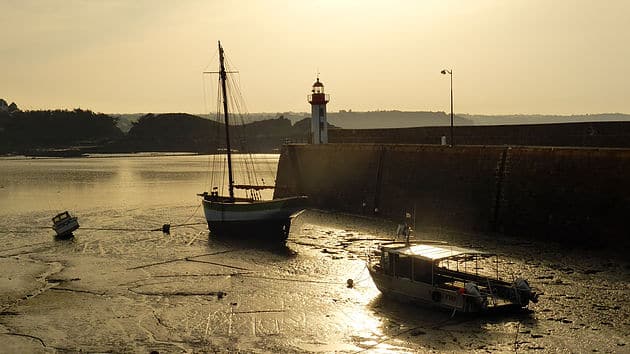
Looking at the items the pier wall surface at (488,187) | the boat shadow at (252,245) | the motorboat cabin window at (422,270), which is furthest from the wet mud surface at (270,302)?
the pier wall surface at (488,187)

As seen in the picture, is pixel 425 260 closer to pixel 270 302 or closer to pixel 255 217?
pixel 270 302

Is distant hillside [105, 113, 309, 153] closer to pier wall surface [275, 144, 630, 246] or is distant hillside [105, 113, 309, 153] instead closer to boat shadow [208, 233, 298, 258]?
pier wall surface [275, 144, 630, 246]

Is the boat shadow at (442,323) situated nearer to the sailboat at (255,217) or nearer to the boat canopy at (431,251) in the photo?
the boat canopy at (431,251)

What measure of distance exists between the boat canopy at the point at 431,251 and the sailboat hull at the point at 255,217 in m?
12.1

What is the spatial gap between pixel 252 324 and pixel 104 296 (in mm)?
6620

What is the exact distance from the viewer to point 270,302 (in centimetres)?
2120

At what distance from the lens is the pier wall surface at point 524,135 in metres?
33.3

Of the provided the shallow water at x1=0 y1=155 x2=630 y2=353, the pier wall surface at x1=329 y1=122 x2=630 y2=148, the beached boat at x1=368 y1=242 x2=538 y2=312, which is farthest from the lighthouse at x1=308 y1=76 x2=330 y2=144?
the beached boat at x1=368 y1=242 x2=538 y2=312

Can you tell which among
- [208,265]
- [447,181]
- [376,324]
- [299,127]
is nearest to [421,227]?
[447,181]

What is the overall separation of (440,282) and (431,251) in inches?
41.7

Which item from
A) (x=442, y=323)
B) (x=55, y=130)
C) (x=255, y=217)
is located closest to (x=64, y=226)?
(x=255, y=217)

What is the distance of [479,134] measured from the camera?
135 feet

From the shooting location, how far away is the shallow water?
1733cm

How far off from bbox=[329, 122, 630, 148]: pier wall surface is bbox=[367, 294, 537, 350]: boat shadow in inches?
698
